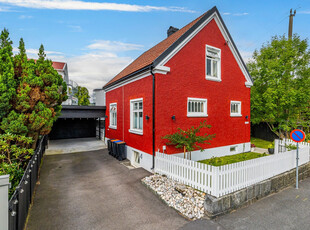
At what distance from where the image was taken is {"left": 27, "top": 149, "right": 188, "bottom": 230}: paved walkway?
4516 millimetres

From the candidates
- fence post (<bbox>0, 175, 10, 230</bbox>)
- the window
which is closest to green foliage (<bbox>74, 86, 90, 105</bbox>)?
the window

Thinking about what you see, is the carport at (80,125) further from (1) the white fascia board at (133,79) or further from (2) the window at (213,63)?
(2) the window at (213,63)

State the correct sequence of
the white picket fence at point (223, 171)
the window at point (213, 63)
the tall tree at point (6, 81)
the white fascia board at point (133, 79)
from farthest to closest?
1. the window at point (213, 63)
2. the white fascia board at point (133, 79)
3. the tall tree at point (6, 81)
4. the white picket fence at point (223, 171)

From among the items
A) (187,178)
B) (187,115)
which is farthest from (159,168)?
(187,115)

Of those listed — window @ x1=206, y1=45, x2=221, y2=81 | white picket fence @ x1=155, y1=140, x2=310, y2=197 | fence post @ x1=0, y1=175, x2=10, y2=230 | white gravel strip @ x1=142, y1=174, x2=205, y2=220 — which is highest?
window @ x1=206, y1=45, x2=221, y2=81

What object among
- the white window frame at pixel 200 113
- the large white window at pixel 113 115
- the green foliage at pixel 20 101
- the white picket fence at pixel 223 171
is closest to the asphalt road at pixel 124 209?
the white picket fence at pixel 223 171

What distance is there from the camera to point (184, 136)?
28.2 feet

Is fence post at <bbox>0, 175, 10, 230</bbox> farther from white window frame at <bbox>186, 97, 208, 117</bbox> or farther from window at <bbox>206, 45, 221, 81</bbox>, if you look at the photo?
window at <bbox>206, 45, 221, 81</bbox>

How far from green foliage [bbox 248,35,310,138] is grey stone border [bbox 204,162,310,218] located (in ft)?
28.8

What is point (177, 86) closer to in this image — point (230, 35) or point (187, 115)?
point (187, 115)

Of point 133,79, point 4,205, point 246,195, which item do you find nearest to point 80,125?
point 133,79

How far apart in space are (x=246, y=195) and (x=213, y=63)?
8321 millimetres

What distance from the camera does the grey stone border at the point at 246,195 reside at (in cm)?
487

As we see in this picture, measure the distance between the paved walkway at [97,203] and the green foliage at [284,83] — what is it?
13.6 metres
